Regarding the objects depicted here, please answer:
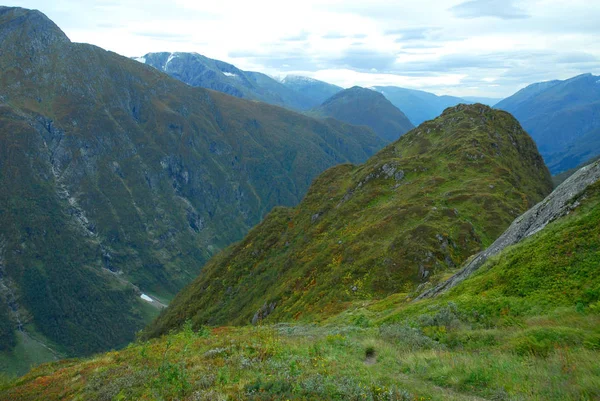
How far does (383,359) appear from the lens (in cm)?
1527

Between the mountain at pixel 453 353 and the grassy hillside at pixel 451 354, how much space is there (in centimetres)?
5

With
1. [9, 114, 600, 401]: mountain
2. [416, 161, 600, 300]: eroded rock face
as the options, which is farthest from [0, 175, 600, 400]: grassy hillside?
[416, 161, 600, 300]: eroded rock face

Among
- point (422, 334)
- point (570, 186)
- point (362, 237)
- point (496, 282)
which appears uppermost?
point (570, 186)

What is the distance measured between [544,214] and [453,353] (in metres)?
16.4

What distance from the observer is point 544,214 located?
2577 cm

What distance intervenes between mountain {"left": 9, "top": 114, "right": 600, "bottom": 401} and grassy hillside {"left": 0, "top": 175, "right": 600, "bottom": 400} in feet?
0.17

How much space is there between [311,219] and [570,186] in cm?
7169

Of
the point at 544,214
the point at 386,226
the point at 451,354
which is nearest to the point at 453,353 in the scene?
the point at 451,354

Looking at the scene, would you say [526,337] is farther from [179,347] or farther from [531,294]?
[179,347]

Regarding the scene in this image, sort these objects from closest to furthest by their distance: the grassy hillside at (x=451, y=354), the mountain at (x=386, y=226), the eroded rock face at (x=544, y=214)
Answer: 1. the grassy hillside at (x=451, y=354)
2. the eroded rock face at (x=544, y=214)
3. the mountain at (x=386, y=226)

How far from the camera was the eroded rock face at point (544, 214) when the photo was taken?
23.0 meters

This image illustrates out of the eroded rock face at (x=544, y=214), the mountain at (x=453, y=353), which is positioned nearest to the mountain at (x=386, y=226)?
the eroded rock face at (x=544, y=214)

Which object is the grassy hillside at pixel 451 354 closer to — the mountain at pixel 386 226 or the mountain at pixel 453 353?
the mountain at pixel 453 353

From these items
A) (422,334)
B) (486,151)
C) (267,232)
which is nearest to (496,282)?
(422,334)
